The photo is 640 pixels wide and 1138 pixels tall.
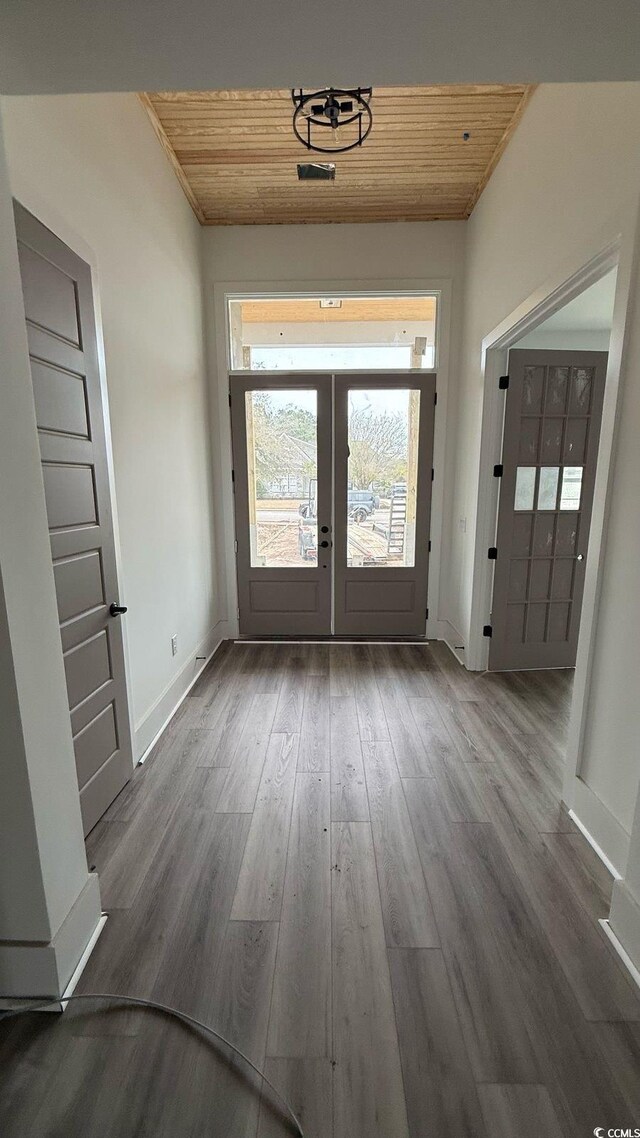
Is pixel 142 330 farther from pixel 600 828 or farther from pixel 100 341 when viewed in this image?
pixel 600 828

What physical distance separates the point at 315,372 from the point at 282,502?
1.12m

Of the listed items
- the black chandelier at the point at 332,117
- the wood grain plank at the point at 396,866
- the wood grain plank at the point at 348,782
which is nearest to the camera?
the wood grain plank at the point at 396,866

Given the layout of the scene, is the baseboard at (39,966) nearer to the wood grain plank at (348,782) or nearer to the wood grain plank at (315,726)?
the wood grain plank at (348,782)

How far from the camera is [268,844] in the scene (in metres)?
1.86

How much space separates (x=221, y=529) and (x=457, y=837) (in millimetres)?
3029

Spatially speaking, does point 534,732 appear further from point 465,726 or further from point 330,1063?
point 330,1063

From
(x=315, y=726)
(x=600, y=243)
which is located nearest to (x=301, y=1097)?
(x=315, y=726)

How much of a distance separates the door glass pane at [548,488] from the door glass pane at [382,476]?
3.44 feet

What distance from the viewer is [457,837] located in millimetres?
1892

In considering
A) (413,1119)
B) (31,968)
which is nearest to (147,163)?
(31,968)

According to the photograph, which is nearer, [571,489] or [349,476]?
[571,489]

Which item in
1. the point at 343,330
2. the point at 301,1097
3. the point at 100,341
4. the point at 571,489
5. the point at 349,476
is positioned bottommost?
the point at 301,1097

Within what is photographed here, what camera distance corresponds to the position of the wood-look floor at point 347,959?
1093 mm

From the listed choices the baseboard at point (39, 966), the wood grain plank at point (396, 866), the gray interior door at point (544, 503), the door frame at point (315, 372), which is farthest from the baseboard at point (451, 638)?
the baseboard at point (39, 966)
